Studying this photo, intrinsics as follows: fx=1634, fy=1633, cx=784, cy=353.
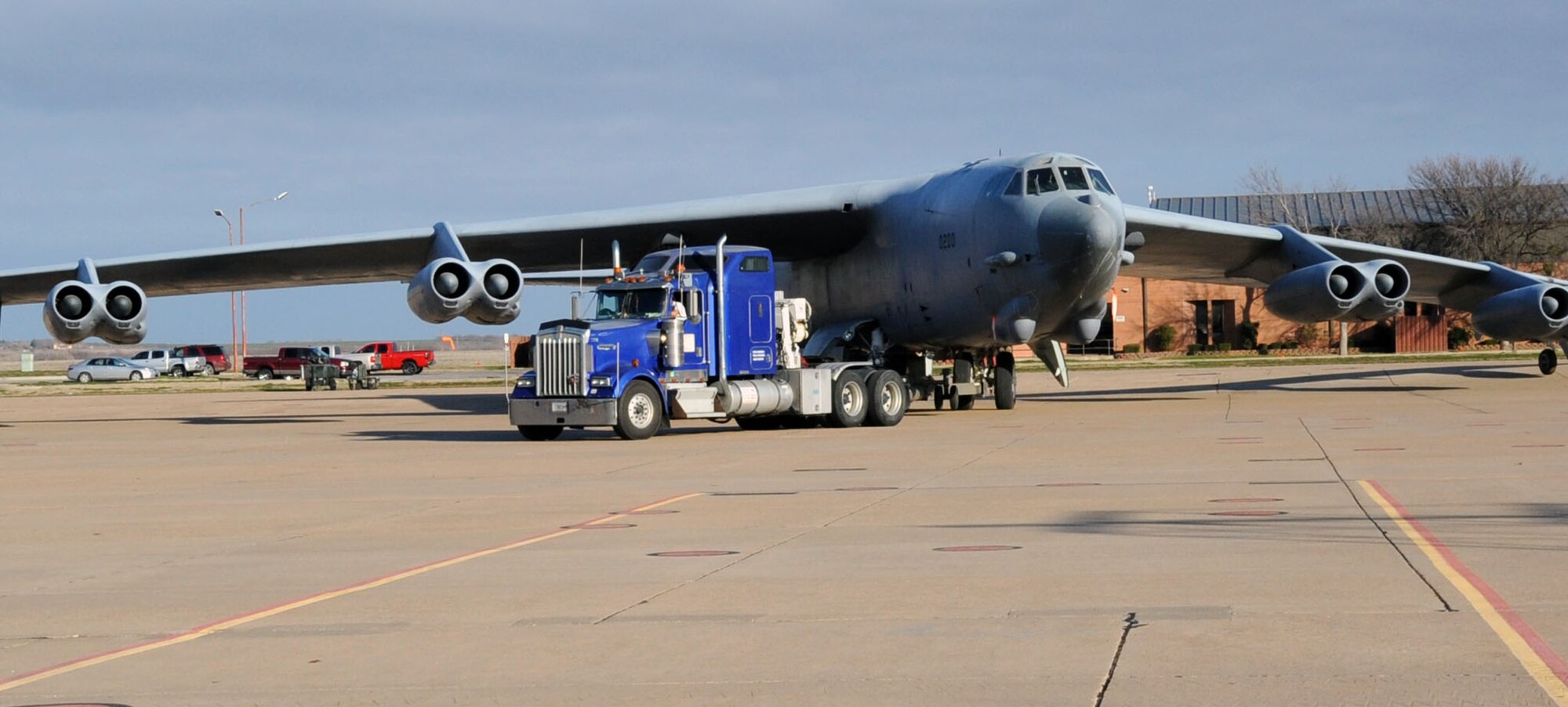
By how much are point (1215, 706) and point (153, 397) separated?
4801 cm

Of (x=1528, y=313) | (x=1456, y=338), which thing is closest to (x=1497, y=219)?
(x=1456, y=338)

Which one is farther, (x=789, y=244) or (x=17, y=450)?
(x=789, y=244)

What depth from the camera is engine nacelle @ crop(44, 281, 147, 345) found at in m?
26.8

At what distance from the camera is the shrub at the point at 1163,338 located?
7288 cm

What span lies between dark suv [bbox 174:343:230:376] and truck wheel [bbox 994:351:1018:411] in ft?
200

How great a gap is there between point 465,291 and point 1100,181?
10.3 metres

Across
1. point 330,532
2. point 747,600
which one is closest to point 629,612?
point 747,600

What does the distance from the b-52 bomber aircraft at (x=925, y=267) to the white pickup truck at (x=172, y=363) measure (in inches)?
1940

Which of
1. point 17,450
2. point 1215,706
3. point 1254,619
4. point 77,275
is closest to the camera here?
point 1215,706

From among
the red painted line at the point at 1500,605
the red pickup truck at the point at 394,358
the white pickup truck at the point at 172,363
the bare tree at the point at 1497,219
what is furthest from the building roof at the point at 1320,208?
the red painted line at the point at 1500,605

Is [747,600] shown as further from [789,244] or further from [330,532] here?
[789,244]

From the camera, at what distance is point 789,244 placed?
30719 mm

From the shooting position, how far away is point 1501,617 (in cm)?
657

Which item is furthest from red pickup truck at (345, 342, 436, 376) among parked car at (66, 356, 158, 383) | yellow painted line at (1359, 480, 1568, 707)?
yellow painted line at (1359, 480, 1568, 707)
